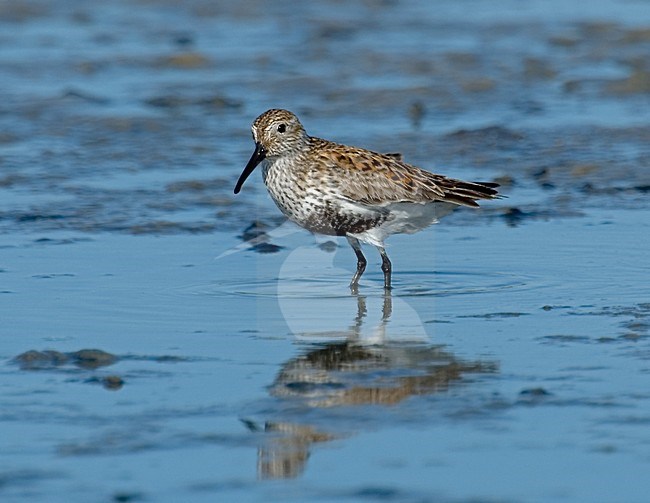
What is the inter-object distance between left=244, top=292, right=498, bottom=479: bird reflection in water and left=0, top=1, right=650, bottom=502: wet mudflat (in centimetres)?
2

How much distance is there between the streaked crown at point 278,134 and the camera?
10227 mm

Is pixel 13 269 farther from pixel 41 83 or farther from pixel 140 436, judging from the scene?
pixel 41 83

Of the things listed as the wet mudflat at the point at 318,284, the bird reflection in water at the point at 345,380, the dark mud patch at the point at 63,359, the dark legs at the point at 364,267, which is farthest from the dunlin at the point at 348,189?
the dark mud patch at the point at 63,359

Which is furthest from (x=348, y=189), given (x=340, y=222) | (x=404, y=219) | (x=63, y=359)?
(x=63, y=359)

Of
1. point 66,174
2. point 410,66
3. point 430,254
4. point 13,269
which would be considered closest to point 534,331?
point 430,254

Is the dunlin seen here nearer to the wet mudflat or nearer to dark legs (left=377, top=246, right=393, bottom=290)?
dark legs (left=377, top=246, right=393, bottom=290)

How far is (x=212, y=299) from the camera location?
374 inches

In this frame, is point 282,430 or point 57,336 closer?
point 282,430

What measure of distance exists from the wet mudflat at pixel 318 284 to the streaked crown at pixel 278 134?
91cm

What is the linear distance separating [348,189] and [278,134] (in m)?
0.65

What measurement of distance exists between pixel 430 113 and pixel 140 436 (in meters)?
9.88

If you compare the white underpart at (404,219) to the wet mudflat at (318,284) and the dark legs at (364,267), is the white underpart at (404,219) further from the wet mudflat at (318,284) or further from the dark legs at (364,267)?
the wet mudflat at (318,284)

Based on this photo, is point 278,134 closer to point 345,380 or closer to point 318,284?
point 318,284

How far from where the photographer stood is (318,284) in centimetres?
1008
